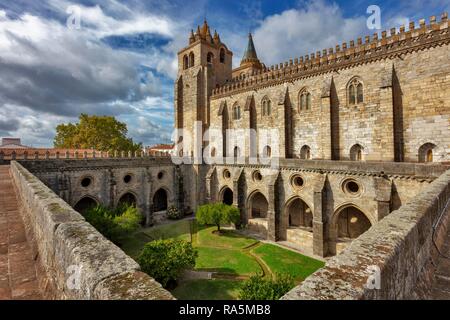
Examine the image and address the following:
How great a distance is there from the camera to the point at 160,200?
2652cm

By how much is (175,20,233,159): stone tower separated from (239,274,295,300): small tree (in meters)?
20.1

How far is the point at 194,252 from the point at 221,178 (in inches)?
491

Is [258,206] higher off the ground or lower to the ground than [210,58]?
lower

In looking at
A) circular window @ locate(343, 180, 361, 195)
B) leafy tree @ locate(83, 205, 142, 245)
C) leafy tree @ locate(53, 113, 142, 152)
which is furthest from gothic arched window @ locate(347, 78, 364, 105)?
leafy tree @ locate(53, 113, 142, 152)

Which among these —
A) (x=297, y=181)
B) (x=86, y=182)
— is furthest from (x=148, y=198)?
(x=297, y=181)

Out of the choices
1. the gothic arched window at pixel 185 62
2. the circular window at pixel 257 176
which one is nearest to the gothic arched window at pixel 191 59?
the gothic arched window at pixel 185 62

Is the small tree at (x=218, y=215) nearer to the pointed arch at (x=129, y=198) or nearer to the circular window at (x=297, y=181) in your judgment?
the circular window at (x=297, y=181)

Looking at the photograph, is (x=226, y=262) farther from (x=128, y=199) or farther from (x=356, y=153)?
(x=356, y=153)

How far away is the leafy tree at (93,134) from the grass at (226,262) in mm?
27556

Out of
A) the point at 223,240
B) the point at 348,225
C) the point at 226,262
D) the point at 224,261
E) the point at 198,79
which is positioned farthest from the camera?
the point at 198,79

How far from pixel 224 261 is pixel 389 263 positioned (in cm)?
1418

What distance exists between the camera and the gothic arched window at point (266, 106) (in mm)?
25234

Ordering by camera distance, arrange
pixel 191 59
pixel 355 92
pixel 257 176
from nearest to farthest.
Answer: pixel 355 92 < pixel 257 176 < pixel 191 59
